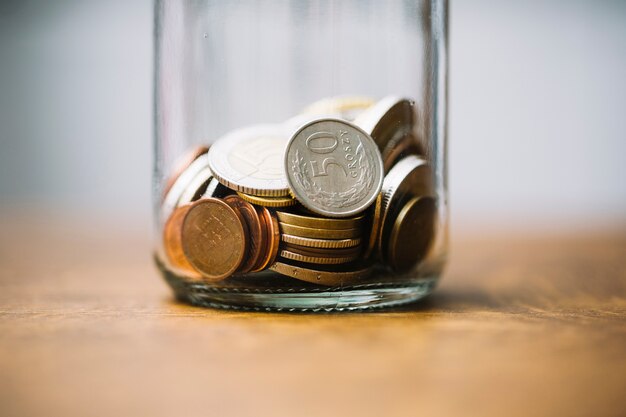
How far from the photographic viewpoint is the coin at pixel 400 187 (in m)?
0.75

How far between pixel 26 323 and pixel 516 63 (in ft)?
6.31

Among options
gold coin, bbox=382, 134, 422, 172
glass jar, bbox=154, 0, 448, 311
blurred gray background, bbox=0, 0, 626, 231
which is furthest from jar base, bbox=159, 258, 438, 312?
blurred gray background, bbox=0, 0, 626, 231

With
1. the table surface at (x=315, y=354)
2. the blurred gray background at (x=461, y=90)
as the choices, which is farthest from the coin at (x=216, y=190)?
the blurred gray background at (x=461, y=90)

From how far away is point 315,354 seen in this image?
1.96ft

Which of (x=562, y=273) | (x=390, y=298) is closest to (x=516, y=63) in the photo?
(x=562, y=273)

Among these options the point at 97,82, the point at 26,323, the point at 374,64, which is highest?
the point at 97,82

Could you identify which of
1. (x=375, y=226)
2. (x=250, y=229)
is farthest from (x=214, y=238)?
(x=375, y=226)

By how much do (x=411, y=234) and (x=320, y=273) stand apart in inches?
4.6

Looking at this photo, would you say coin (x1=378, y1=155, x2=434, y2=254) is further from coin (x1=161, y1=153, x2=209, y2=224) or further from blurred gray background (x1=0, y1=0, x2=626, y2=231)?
blurred gray background (x1=0, y1=0, x2=626, y2=231)

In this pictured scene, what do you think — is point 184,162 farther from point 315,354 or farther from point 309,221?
point 315,354

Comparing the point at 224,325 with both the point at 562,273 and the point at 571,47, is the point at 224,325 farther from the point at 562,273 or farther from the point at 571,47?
the point at 571,47

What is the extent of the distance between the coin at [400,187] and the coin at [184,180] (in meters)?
0.18

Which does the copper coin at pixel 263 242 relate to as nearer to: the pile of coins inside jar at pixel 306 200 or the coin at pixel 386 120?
the pile of coins inside jar at pixel 306 200

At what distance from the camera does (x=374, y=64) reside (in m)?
0.85
